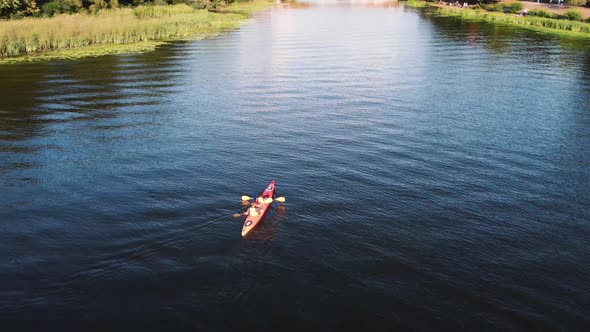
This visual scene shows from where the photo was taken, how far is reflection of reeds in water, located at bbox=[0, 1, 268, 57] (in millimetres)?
60625

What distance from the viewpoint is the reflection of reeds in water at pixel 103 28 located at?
60625mm

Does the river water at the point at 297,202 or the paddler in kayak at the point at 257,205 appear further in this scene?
the paddler in kayak at the point at 257,205

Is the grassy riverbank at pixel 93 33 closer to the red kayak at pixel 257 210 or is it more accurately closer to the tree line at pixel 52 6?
the tree line at pixel 52 6

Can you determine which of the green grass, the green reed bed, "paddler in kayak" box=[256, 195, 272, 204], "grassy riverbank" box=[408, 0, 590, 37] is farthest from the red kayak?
the green grass

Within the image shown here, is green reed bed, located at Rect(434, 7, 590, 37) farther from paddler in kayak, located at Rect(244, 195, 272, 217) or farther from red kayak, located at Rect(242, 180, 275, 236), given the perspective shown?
paddler in kayak, located at Rect(244, 195, 272, 217)

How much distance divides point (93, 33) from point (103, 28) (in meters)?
2.16

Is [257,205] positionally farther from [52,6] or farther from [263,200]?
[52,6]

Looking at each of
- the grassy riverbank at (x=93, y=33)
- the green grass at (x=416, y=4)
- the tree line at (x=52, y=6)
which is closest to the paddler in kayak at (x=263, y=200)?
the grassy riverbank at (x=93, y=33)

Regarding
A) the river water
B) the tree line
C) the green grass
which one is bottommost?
the river water

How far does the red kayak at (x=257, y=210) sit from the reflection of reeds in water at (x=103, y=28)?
172 feet

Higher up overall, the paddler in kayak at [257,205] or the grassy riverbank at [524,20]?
the grassy riverbank at [524,20]

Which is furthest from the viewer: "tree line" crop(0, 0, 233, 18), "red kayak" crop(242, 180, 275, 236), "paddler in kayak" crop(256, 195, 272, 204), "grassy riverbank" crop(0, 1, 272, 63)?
"tree line" crop(0, 0, 233, 18)

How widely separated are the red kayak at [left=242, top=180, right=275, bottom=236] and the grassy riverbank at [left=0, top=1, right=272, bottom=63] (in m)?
48.3

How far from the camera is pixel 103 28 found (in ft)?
222
